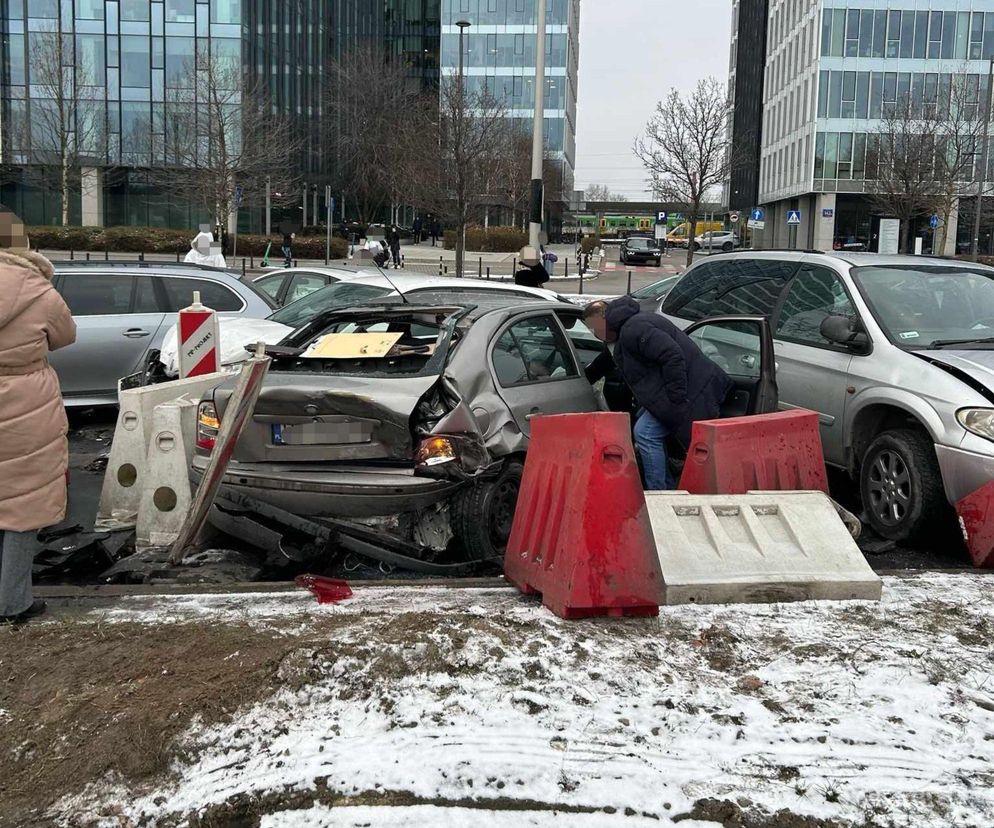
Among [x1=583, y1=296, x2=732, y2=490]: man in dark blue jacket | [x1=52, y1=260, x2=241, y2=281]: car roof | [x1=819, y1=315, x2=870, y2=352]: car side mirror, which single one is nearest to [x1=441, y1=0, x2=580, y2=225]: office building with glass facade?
[x1=52, y1=260, x2=241, y2=281]: car roof

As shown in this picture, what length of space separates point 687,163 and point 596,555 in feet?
124

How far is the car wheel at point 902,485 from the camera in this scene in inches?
223

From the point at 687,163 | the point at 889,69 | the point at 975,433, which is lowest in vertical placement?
the point at 975,433

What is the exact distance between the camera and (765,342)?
6172 millimetres

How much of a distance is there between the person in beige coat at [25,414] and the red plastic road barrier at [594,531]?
2.27 metres

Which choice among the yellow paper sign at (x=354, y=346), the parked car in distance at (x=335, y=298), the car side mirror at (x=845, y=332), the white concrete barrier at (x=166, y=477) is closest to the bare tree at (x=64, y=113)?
the parked car in distance at (x=335, y=298)

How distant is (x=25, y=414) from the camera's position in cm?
409

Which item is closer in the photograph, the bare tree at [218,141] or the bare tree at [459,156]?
the bare tree at [459,156]

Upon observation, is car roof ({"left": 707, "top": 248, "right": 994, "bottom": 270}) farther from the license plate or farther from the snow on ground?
the license plate

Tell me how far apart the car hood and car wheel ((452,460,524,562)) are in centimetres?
284

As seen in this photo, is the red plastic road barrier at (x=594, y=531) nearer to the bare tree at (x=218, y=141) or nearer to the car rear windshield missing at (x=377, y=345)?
the car rear windshield missing at (x=377, y=345)

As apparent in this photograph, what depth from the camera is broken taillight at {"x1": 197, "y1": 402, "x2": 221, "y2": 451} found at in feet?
18.2

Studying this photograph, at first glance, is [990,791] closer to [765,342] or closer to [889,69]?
[765,342]

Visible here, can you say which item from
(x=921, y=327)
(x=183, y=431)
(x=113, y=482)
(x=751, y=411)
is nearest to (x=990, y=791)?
(x=751, y=411)
